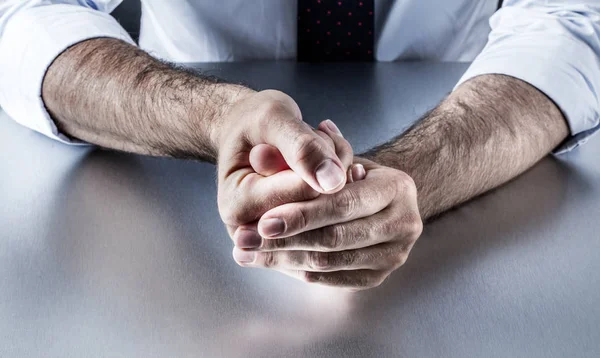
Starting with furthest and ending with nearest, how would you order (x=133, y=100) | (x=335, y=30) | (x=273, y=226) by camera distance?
(x=335, y=30), (x=133, y=100), (x=273, y=226)

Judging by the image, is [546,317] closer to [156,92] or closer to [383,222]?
[383,222]

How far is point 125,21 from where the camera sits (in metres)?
1.79

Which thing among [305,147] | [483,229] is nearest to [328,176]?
[305,147]

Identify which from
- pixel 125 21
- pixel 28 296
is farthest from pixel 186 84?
pixel 125 21

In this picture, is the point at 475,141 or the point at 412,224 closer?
the point at 412,224

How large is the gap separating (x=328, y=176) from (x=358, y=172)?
0.09m

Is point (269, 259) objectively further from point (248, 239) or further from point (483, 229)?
point (483, 229)

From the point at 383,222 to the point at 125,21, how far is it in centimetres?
136

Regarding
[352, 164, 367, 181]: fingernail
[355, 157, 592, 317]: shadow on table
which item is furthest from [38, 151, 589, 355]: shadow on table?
[352, 164, 367, 181]: fingernail

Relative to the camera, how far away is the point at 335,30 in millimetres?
1307

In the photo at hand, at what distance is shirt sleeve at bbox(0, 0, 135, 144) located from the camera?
105 cm

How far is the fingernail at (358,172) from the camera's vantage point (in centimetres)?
66

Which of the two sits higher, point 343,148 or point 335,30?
point 343,148

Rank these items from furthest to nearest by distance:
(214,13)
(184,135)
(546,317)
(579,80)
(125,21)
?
(125,21) < (214,13) < (579,80) < (184,135) < (546,317)
